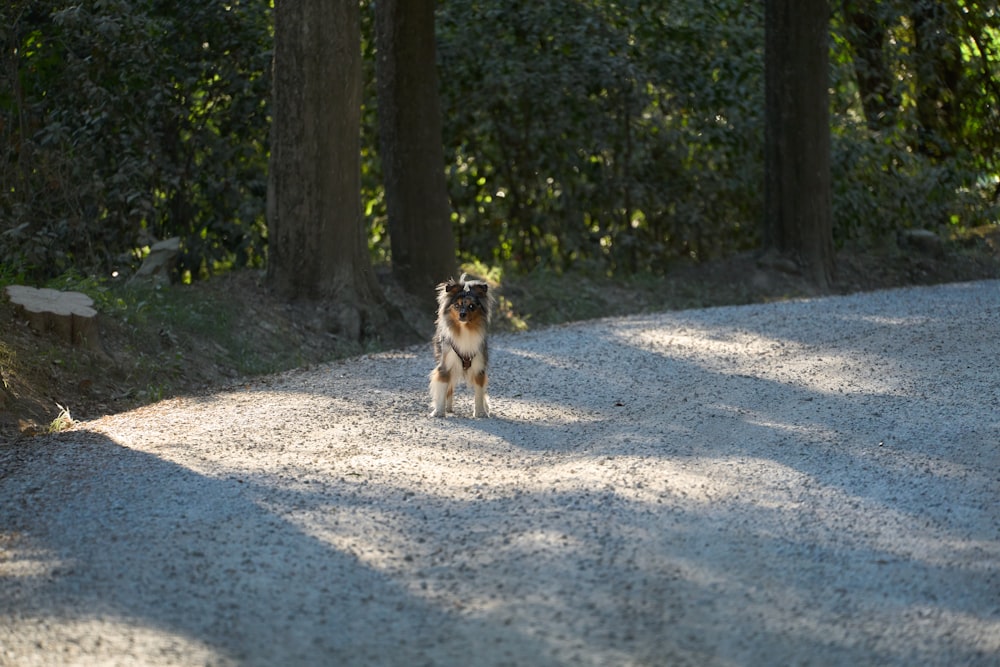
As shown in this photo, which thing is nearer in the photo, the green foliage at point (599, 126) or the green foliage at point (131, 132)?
the green foliage at point (131, 132)

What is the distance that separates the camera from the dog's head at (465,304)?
31.9 ft

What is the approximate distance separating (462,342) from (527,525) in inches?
120

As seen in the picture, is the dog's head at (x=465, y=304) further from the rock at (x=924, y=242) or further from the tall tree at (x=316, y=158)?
the rock at (x=924, y=242)

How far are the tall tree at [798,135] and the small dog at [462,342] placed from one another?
10519 mm

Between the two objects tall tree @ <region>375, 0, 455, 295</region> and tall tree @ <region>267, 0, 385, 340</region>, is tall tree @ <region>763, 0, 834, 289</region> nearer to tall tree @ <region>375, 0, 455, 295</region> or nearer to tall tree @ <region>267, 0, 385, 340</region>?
tall tree @ <region>375, 0, 455, 295</region>

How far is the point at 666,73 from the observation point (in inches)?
819

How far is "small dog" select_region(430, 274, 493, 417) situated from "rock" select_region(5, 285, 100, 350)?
146 inches

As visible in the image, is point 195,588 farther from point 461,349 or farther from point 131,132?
point 131,132

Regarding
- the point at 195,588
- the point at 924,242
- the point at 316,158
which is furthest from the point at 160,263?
the point at 924,242

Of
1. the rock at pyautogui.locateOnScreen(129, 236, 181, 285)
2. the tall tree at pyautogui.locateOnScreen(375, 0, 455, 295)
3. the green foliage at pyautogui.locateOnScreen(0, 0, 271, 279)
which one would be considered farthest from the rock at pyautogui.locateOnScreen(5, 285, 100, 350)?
the tall tree at pyautogui.locateOnScreen(375, 0, 455, 295)

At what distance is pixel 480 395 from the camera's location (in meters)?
10.1

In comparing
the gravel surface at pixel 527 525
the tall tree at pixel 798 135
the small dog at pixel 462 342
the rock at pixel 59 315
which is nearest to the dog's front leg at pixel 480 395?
the small dog at pixel 462 342

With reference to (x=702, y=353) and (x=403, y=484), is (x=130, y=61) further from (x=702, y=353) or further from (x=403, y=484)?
(x=403, y=484)

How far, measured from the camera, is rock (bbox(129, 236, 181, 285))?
14.9 metres
